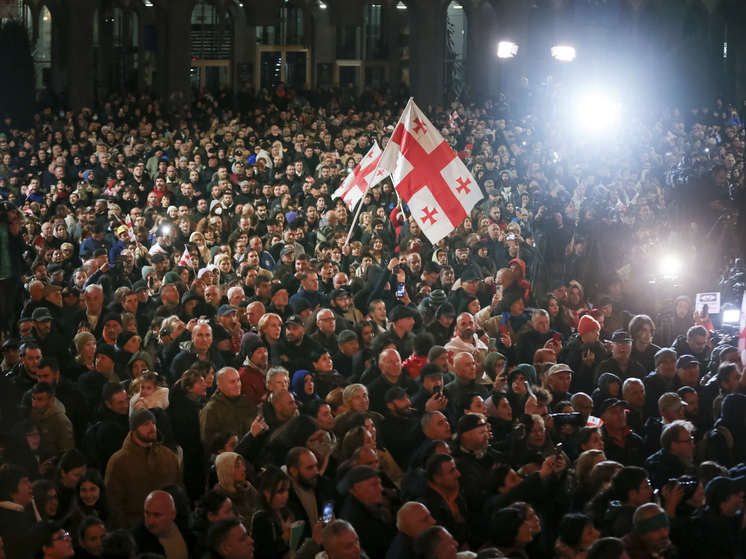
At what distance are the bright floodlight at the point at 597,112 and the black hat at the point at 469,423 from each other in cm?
2204

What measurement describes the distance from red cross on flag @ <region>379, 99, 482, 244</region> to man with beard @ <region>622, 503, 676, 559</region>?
22.4ft

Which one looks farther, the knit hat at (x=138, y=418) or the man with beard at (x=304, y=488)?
the knit hat at (x=138, y=418)

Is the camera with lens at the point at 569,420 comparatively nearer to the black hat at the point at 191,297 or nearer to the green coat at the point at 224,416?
the green coat at the point at 224,416

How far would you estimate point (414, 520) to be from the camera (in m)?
5.35

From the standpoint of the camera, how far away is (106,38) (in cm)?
3166

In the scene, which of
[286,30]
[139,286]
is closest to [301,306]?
[139,286]

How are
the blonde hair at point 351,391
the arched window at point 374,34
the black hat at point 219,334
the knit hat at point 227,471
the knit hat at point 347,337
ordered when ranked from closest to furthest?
the knit hat at point 227,471 → the blonde hair at point 351,391 → the knit hat at point 347,337 → the black hat at point 219,334 → the arched window at point 374,34

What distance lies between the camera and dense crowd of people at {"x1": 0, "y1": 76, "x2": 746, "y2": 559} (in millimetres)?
5754

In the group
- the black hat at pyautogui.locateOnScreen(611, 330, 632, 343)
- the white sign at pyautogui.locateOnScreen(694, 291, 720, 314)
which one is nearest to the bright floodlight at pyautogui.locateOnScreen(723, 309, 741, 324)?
the white sign at pyautogui.locateOnScreen(694, 291, 720, 314)

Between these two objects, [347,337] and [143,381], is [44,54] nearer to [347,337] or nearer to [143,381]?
[347,337]

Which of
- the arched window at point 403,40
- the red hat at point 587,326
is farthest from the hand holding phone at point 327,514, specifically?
the arched window at point 403,40

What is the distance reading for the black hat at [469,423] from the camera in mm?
6648

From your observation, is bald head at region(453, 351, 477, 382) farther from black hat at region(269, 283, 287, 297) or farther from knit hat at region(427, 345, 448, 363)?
black hat at region(269, 283, 287, 297)

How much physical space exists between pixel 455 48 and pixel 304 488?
2861 cm
